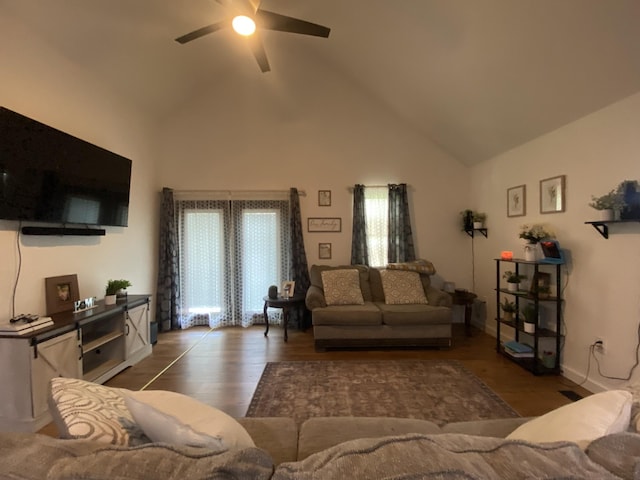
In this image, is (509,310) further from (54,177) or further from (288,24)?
(54,177)

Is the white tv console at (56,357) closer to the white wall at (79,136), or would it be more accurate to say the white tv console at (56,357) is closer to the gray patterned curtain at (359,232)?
the white wall at (79,136)

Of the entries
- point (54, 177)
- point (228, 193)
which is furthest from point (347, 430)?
point (228, 193)

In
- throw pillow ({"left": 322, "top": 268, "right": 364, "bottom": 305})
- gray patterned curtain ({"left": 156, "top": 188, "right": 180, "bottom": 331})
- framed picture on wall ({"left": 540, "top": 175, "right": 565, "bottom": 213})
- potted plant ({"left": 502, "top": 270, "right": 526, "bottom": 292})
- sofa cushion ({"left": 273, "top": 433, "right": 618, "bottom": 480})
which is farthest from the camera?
gray patterned curtain ({"left": 156, "top": 188, "right": 180, "bottom": 331})

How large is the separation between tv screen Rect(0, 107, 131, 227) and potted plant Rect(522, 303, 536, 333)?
14.5 feet

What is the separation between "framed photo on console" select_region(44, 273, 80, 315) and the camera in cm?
273

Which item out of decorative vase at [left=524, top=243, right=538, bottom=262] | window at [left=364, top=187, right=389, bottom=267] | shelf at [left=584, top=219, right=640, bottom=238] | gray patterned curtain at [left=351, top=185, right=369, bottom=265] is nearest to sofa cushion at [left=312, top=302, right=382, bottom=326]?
gray patterned curtain at [left=351, top=185, right=369, bottom=265]

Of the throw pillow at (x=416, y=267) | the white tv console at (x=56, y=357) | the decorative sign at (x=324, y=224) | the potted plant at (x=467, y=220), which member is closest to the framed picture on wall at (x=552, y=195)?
the potted plant at (x=467, y=220)

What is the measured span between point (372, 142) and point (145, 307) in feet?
12.3

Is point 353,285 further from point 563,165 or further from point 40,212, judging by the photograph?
point 40,212

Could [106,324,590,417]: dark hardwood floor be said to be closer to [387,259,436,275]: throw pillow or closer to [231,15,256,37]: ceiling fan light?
[387,259,436,275]: throw pillow

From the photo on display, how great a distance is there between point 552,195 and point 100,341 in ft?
14.9

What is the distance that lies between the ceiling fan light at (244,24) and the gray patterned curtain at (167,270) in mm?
2883

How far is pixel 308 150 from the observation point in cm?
478

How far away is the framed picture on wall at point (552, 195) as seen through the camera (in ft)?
9.93
